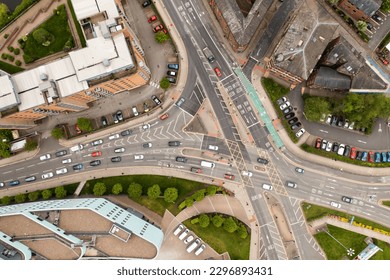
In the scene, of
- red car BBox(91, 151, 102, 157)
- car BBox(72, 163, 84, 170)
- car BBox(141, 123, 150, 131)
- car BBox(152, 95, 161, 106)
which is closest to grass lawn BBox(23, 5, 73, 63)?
car BBox(152, 95, 161, 106)

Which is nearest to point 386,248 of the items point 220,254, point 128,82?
point 220,254

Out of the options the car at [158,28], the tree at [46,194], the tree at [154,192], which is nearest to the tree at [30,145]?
the tree at [46,194]

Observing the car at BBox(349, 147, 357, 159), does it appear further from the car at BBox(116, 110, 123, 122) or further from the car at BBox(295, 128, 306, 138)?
the car at BBox(116, 110, 123, 122)

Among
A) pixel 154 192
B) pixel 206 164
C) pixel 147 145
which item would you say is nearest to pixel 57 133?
pixel 147 145

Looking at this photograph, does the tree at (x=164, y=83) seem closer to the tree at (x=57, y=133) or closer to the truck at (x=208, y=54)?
the truck at (x=208, y=54)

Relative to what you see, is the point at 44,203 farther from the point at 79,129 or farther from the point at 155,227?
the point at 155,227
